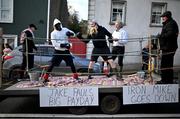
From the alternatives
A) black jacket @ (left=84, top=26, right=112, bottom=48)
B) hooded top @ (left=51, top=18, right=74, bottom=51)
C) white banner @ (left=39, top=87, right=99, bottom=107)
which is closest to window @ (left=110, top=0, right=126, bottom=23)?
black jacket @ (left=84, top=26, right=112, bottom=48)

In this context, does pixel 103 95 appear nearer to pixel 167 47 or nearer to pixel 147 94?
pixel 147 94

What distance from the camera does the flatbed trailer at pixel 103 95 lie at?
9750mm

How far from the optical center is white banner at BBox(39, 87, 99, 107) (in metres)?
9.79

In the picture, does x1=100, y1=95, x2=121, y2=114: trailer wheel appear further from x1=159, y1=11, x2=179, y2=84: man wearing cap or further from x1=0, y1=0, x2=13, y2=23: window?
x1=0, y1=0, x2=13, y2=23: window

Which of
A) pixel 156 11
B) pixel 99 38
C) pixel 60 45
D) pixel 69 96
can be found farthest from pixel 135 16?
pixel 69 96

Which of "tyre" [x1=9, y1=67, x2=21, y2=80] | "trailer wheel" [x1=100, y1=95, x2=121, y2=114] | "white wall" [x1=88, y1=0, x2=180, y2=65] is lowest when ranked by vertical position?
"trailer wheel" [x1=100, y1=95, x2=121, y2=114]

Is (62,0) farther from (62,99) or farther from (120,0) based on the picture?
(62,99)

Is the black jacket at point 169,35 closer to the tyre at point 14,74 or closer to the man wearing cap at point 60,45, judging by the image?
the man wearing cap at point 60,45

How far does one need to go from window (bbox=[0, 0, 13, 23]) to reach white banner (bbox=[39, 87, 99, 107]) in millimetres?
16433

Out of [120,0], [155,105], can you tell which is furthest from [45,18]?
[155,105]

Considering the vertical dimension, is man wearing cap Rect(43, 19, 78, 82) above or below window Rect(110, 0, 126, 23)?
below

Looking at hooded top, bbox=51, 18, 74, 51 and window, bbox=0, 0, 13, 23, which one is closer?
hooded top, bbox=51, 18, 74, 51

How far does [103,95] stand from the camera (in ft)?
32.5

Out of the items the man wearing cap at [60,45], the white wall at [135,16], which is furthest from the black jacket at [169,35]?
the white wall at [135,16]
